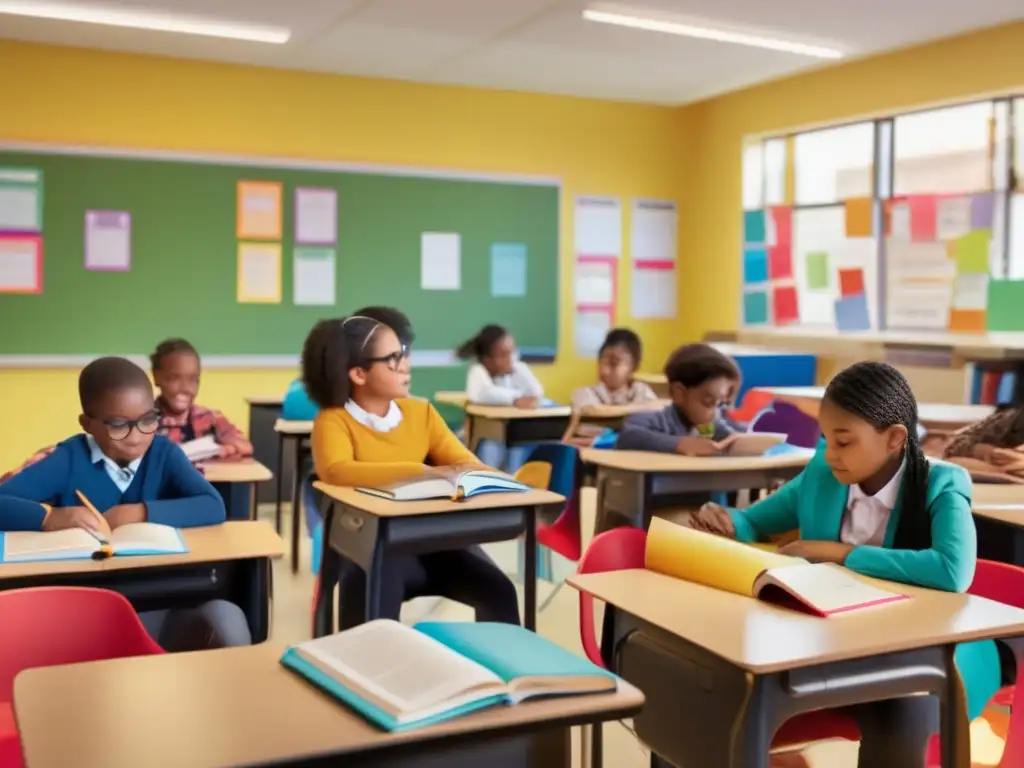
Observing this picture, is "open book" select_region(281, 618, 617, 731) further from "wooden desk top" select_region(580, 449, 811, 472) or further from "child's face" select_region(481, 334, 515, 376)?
"child's face" select_region(481, 334, 515, 376)

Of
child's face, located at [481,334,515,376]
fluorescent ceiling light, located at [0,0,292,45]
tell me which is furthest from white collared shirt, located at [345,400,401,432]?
fluorescent ceiling light, located at [0,0,292,45]

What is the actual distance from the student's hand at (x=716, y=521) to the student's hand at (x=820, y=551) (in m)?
0.20

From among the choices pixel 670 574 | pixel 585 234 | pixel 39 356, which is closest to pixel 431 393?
pixel 585 234

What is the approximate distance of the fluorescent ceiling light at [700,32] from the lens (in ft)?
19.0

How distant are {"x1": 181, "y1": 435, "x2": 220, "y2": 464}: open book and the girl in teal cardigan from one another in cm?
206

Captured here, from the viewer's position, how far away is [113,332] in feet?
22.1

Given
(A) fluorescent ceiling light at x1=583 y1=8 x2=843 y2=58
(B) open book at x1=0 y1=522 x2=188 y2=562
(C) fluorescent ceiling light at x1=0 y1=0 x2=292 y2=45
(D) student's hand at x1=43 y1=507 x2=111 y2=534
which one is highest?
(A) fluorescent ceiling light at x1=583 y1=8 x2=843 y2=58

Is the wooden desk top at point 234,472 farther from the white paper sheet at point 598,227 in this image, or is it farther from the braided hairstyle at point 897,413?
the white paper sheet at point 598,227

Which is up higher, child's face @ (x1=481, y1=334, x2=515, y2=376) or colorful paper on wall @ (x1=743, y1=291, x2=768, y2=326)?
colorful paper on wall @ (x1=743, y1=291, x2=768, y2=326)

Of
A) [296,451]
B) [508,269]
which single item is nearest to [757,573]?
[296,451]

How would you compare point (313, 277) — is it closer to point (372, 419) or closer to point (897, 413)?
point (372, 419)

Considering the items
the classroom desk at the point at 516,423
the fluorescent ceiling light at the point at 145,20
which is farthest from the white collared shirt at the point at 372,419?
the fluorescent ceiling light at the point at 145,20

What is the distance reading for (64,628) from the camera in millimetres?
1801

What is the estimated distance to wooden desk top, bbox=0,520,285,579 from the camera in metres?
2.09
